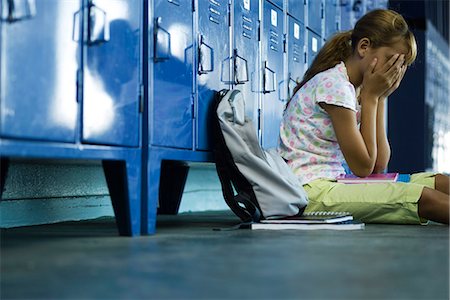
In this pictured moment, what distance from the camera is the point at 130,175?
7.34 ft

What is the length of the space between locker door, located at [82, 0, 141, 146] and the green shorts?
785mm

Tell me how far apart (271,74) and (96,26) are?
1.43 meters

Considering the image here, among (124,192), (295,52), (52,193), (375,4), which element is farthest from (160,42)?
(375,4)

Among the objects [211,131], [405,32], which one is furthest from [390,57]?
[211,131]

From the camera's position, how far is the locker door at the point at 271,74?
11.0ft

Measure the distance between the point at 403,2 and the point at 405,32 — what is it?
5.05 meters

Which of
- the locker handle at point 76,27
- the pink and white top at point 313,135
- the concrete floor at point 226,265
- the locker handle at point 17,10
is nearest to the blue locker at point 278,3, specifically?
the pink and white top at point 313,135

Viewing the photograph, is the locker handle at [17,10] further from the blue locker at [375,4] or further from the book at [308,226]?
the blue locker at [375,4]

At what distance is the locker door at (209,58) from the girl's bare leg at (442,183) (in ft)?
2.81

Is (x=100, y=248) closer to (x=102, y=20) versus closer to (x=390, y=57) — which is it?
(x=102, y=20)

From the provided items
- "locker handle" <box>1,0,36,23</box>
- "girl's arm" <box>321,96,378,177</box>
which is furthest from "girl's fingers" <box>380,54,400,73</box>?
"locker handle" <box>1,0,36,23</box>

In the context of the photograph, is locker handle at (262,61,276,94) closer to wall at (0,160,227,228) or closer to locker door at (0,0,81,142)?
wall at (0,160,227,228)

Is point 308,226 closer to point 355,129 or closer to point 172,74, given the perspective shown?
point 355,129

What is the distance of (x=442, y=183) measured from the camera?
2.91m
